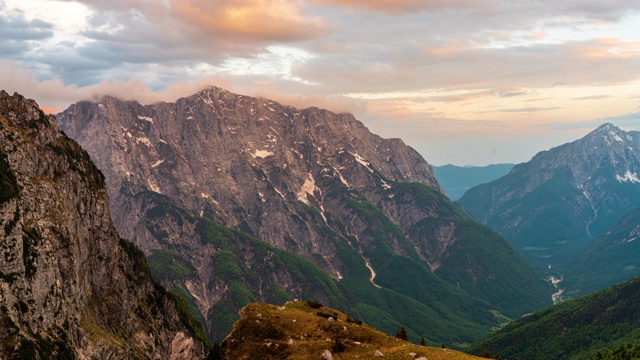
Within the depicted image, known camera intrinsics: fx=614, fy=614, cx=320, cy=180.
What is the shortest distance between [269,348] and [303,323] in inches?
656

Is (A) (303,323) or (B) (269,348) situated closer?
(B) (269,348)

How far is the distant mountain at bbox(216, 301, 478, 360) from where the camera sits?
554 feet

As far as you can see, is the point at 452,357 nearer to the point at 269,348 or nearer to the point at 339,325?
the point at 339,325

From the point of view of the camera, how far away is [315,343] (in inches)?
7096

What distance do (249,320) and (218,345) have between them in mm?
12474

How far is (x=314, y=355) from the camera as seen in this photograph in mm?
173250

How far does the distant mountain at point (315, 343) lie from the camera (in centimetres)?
16888

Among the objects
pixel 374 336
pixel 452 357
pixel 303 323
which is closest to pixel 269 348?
pixel 303 323

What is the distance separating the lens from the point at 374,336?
189 metres

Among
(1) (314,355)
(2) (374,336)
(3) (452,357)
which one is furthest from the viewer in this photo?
(2) (374,336)

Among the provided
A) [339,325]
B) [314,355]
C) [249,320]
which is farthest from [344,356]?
[249,320]

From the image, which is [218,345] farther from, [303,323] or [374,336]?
[374,336]

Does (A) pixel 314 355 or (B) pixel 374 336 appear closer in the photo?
(A) pixel 314 355

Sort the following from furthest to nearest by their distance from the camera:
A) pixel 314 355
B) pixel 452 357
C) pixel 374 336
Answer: pixel 374 336 → pixel 314 355 → pixel 452 357
